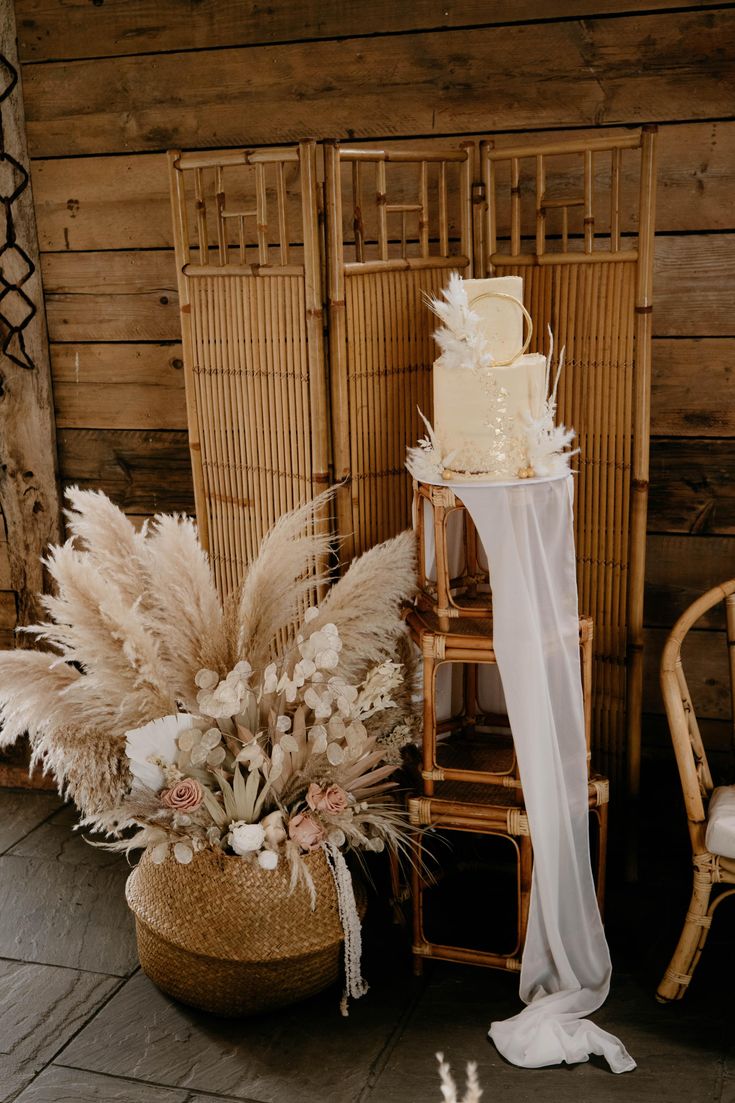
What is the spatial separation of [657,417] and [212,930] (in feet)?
4.68

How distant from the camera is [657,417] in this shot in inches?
100.0

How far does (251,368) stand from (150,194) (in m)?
0.74

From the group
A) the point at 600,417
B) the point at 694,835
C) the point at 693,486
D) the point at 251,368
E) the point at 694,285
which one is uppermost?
the point at 694,285

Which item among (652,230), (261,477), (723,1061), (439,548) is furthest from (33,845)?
(652,230)

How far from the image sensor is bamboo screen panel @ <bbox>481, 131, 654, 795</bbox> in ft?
7.32

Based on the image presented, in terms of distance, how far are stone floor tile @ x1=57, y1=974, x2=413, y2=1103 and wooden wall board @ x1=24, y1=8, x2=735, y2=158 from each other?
1838 mm

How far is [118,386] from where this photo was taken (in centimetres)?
296

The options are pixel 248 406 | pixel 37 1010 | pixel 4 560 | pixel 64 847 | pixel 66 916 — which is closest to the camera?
pixel 37 1010

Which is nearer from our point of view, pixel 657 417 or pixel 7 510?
pixel 657 417

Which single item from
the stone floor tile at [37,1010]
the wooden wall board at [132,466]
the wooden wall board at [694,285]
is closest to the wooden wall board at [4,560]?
the wooden wall board at [132,466]

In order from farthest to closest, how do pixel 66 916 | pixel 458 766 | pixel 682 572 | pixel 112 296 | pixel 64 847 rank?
pixel 112 296 → pixel 64 847 → pixel 682 572 → pixel 66 916 → pixel 458 766

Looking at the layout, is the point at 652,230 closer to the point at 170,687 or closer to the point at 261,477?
the point at 261,477

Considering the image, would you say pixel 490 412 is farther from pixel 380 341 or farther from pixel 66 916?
pixel 66 916

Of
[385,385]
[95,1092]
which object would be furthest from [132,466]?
[95,1092]
